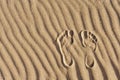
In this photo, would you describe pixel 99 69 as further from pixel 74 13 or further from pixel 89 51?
pixel 74 13

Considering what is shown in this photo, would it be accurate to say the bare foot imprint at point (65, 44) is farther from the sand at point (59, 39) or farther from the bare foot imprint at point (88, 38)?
the bare foot imprint at point (88, 38)

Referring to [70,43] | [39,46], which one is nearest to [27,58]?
[39,46]

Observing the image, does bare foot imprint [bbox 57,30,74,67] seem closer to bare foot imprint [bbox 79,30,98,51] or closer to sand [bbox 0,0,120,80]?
sand [bbox 0,0,120,80]

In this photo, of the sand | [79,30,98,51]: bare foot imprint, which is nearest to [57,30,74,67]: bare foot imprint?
the sand

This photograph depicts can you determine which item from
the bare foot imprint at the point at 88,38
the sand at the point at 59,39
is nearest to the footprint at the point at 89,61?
the sand at the point at 59,39

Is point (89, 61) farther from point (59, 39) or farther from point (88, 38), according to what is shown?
point (59, 39)

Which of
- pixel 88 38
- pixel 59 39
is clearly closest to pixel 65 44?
pixel 59 39

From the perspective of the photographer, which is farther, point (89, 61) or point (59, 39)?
point (59, 39)
